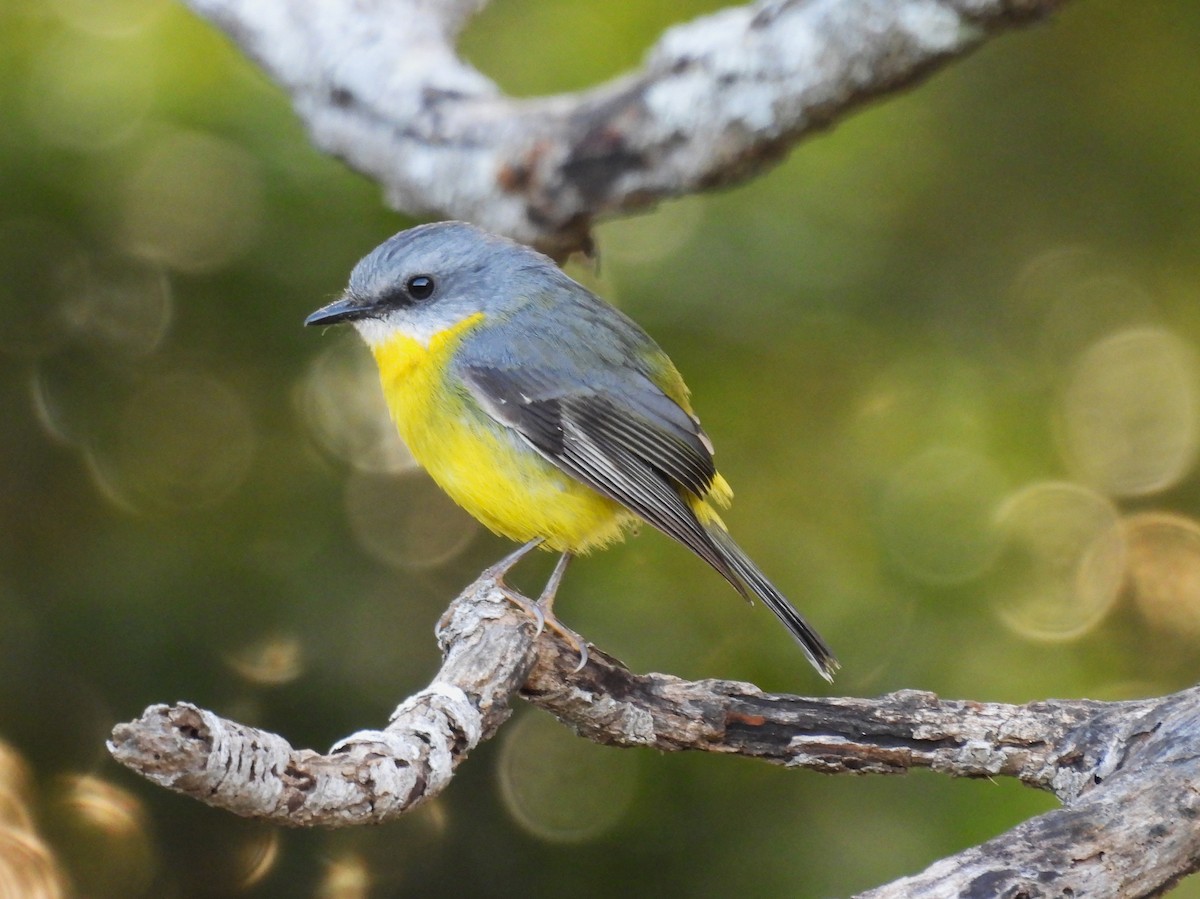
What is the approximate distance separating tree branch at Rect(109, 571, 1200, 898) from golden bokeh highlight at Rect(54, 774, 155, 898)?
51.1 inches

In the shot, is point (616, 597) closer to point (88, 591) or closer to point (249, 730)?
point (88, 591)

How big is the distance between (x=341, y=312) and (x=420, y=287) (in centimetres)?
23

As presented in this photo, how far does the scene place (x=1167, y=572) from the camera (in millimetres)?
4547

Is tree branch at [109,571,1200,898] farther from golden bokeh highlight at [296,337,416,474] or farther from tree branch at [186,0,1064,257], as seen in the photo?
tree branch at [186,0,1064,257]

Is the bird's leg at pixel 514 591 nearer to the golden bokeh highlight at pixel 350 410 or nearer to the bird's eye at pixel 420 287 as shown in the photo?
the bird's eye at pixel 420 287

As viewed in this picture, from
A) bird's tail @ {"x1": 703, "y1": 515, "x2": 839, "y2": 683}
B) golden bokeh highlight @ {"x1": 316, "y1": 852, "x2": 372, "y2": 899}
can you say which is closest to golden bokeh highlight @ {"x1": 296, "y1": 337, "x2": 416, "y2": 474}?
golden bokeh highlight @ {"x1": 316, "y1": 852, "x2": 372, "y2": 899}

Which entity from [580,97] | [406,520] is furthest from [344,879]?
[580,97]

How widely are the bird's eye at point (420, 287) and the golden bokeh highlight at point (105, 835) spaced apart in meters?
1.62

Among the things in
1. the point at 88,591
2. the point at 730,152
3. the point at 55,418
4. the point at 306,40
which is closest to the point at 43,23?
the point at 306,40

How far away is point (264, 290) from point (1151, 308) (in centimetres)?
277

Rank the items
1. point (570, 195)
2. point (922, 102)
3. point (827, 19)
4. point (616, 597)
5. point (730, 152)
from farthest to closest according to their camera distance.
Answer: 1. point (922, 102)
2. point (616, 597)
3. point (570, 195)
4. point (730, 152)
5. point (827, 19)

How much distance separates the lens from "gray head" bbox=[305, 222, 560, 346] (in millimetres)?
3801

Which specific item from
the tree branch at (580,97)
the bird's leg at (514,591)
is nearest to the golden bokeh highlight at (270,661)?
the bird's leg at (514,591)

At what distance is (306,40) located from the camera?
4.27 m
